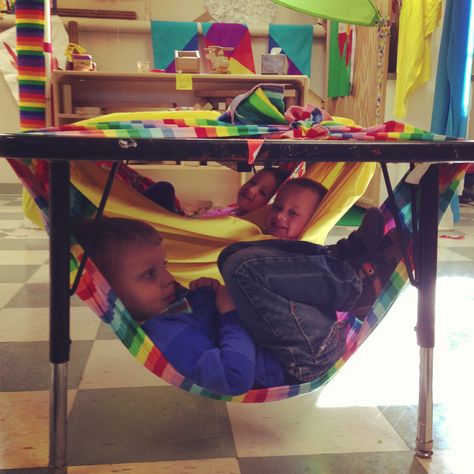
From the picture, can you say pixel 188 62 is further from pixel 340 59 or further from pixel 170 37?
pixel 340 59

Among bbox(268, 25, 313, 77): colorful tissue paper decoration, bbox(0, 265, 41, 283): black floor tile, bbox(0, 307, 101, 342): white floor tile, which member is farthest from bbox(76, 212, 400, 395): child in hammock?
bbox(268, 25, 313, 77): colorful tissue paper decoration

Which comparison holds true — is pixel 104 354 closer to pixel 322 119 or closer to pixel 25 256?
pixel 322 119

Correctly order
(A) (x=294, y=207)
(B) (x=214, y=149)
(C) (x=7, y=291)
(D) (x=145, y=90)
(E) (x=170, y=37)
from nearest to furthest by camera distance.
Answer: (B) (x=214, y=149), (A) (x=294, y=207), (C) (x=7, y=291), (D) (x=145, y=90), (E) (x=170, y=37)

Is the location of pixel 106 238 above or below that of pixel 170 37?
below

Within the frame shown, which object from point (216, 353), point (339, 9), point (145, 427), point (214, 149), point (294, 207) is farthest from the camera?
point (339, 9)

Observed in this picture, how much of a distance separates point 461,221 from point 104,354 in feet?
8.31

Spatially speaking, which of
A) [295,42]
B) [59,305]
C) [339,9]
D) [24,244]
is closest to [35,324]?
[59,305]

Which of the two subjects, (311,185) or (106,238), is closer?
(106,238)

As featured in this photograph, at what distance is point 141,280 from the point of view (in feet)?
2.86

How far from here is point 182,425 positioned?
90cm

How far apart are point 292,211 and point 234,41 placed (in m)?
3.06

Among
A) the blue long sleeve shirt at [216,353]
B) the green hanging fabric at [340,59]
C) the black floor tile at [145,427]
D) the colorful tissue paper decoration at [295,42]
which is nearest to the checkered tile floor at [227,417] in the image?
the black floor tile at [145,427]

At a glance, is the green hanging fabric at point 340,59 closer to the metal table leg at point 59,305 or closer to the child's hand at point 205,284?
the child's hand at point 205,284

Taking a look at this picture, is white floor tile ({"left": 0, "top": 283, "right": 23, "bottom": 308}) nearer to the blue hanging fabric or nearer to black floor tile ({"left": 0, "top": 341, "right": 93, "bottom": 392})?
black floor tile ({"left": 0, "top": 341, "right": 93, "bottom": 392})
